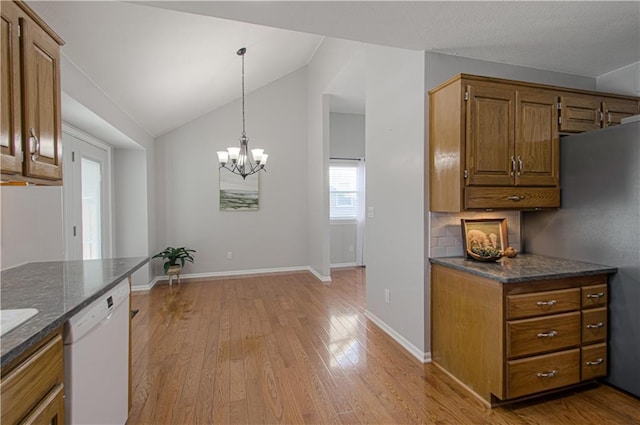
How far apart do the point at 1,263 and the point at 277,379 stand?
187 centimetres

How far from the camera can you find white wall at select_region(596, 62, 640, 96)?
9.06 feet

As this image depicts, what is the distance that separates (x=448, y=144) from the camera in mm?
2324

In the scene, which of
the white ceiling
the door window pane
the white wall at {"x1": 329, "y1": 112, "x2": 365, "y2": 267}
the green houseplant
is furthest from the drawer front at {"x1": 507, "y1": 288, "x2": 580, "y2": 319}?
the green houseplant

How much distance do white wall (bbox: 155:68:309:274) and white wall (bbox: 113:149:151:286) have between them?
1.80 feet

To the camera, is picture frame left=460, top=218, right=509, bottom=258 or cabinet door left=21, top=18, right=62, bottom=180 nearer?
cabinet door left=21, top=18, right=62, bottom=180

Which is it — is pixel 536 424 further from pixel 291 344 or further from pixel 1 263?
pixel 1 263

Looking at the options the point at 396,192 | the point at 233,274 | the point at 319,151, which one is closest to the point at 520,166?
the point at 396,192

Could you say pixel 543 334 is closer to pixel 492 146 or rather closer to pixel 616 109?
pixel 492 146

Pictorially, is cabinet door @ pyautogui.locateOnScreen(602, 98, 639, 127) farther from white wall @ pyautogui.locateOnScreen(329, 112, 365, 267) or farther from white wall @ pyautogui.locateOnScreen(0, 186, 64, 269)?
white wall @ pyautogui.locateOnScreen(0, 186, 64, 269)

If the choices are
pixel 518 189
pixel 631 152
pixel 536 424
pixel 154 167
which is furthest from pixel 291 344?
pixel 154 167

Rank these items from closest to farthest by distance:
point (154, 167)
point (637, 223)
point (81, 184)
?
1. point (637, 223)
2. point (81, 184)
3. point (154, 167)

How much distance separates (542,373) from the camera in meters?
1.98

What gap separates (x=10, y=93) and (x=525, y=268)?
2945 millimetres

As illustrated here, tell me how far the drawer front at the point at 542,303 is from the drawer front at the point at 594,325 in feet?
0.40
